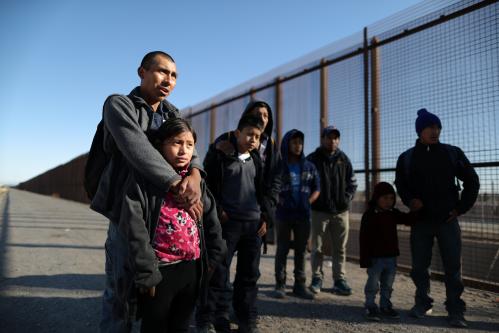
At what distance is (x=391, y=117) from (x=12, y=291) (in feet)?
15.8

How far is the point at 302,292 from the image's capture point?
151 inches

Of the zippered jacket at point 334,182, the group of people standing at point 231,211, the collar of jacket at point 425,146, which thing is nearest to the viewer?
the group of people standing at point 231,211

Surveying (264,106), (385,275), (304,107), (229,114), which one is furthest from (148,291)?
(229,114)

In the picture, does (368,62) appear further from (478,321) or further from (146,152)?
(146,152)

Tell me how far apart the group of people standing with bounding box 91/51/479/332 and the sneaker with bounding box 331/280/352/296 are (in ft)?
0.04

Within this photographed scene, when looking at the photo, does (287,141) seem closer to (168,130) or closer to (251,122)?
(251,122)

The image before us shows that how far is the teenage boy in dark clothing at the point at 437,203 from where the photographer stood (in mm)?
3171

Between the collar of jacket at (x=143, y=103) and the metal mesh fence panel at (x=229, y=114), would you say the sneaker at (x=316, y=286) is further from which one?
the metal mesh fence panel at (x=229, y=114)

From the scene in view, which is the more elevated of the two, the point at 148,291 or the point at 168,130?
the point at 168,130

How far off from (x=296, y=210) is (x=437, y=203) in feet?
4.43

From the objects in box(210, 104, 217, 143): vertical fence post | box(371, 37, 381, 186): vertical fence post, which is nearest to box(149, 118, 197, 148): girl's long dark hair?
box(371, 37, 381, 186): vertical fence post

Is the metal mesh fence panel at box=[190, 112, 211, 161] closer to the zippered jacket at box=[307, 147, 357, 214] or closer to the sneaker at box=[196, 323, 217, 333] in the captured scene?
the zippered jacket at box=[307, 147, 357, 214]

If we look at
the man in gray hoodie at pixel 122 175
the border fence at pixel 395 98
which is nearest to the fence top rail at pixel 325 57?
the border fence at pixel 395 98

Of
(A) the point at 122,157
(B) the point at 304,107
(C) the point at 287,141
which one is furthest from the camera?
(B) the point at 304,107
